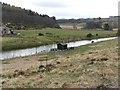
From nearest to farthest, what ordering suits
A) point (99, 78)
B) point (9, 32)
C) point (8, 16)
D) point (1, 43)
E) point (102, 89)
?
point (102, 89)
point (99, 78)
point (1, 43)
point (9, 32)
point (8, 16)

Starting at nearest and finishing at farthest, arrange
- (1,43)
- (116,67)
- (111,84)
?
1. (111,84)
2. (116,67)
3. (1,43)

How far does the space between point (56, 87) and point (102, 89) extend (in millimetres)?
2799

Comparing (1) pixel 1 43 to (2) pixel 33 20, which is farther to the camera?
(2) pixel 33 20

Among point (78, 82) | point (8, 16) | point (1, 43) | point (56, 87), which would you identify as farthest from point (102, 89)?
point (8, 16)

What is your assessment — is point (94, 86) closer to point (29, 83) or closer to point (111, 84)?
point (111, 84)

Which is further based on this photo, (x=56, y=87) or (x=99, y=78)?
(x=99, y=78)

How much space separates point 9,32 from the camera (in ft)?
288

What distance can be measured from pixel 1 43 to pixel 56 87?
4843cm

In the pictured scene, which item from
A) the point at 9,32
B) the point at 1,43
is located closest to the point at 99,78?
the point at 1,43

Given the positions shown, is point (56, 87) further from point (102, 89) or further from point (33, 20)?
point (33, 20)

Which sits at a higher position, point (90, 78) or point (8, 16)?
point (8, 16)

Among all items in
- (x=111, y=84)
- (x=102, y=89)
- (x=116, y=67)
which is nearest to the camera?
(x=102, y=89)

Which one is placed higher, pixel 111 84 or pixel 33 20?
pixel 33 20

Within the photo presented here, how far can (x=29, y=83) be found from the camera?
12.5m
